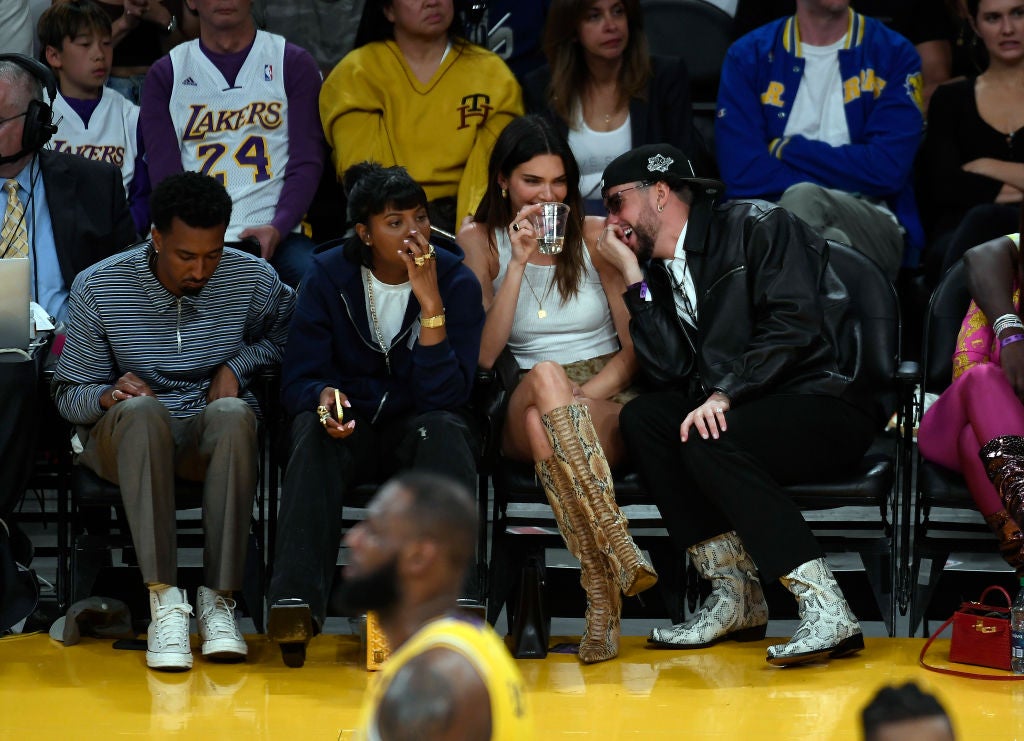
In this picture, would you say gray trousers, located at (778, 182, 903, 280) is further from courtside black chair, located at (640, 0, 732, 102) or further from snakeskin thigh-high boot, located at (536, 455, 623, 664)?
snakeskin thigh-high boot, located at (536, 455, 623, 664)

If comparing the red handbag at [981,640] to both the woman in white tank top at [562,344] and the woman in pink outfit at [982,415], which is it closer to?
the woman in pink outfit at [982,415]

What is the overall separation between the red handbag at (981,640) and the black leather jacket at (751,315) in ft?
2.54

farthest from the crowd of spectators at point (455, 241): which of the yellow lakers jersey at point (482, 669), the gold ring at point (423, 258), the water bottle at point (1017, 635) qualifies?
the yellow lakers jersey at point (482, 669)

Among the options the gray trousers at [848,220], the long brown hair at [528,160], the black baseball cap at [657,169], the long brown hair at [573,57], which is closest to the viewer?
the black baseball cap at [657,169]

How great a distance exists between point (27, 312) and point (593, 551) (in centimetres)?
190

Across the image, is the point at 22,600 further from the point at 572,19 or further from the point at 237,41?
the point at 572,19

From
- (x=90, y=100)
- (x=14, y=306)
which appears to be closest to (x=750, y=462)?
(x=14, y=306)

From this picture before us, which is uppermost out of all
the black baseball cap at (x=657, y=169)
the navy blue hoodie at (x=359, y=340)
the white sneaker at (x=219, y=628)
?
the black baseball cap at (x=657, y=169)

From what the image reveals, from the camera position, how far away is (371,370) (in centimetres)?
508

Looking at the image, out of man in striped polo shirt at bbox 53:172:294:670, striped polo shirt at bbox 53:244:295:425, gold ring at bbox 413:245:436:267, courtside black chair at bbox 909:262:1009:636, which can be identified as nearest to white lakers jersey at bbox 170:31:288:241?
man in striped polo shirt at bbox 53:172:294:670

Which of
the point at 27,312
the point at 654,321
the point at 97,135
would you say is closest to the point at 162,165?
the point at 97,135

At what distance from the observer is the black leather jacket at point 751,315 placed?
4.89 meters

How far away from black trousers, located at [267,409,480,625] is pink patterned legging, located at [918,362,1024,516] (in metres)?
1.38

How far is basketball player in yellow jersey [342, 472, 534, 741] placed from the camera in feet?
7.92
